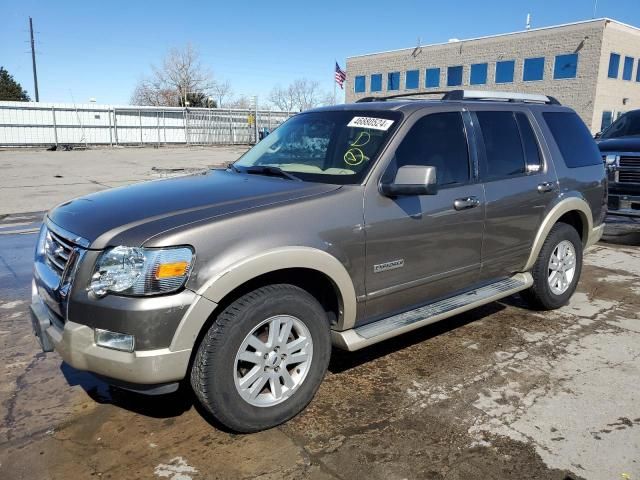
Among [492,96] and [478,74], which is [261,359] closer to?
[492,96]

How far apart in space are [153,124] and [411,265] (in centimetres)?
3145

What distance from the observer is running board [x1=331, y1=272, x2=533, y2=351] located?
3.30 metres

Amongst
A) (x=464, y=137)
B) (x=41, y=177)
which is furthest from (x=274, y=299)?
(x=41, y=177)

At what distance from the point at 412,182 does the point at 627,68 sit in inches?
1627

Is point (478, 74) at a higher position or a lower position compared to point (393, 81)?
lower

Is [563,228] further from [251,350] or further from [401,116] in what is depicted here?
[251,350]

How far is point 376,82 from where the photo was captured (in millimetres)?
50250

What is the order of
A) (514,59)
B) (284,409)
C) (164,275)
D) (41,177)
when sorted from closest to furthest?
(164,275) < (284,409) < (41,177) < (514,59)

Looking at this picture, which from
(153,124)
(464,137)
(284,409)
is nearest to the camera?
(284,409)

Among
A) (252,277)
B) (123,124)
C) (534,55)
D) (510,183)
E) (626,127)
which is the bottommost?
(252,277)

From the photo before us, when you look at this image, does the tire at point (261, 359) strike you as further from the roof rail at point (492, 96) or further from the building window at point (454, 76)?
the building window at point (454, 76)

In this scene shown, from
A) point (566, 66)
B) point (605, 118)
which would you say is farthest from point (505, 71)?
point (605, 118)

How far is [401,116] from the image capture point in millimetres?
3662

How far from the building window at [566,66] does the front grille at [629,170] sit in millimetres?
31590
